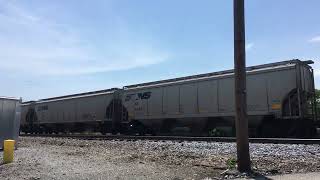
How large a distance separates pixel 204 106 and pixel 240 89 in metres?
16.9

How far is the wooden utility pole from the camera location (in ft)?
35.3

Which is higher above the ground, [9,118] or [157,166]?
[9,118]

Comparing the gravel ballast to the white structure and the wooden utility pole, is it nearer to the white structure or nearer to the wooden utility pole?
the wooden utility pole

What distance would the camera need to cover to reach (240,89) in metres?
10.9

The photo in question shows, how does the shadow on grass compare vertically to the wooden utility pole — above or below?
below

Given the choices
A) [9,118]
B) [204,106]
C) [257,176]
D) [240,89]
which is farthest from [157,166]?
[204,106]

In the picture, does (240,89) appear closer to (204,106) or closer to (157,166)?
(157,166)

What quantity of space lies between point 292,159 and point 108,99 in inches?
974

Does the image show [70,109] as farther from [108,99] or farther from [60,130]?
[108,99]

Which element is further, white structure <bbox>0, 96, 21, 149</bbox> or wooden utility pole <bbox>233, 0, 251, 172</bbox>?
white structure <bbox>0, 96, 21, 149</bbox>

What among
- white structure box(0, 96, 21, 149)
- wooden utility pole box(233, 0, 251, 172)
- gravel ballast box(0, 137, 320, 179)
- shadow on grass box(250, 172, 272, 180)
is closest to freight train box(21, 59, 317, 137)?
gravel ballast box(0, 137, 320, 179)

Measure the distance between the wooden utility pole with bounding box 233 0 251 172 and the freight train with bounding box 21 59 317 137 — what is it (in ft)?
42.7

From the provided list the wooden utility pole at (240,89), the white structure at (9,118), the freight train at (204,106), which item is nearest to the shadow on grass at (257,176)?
the wooden utility pole at (240,89)

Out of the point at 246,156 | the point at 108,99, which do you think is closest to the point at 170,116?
the point at 108,99
